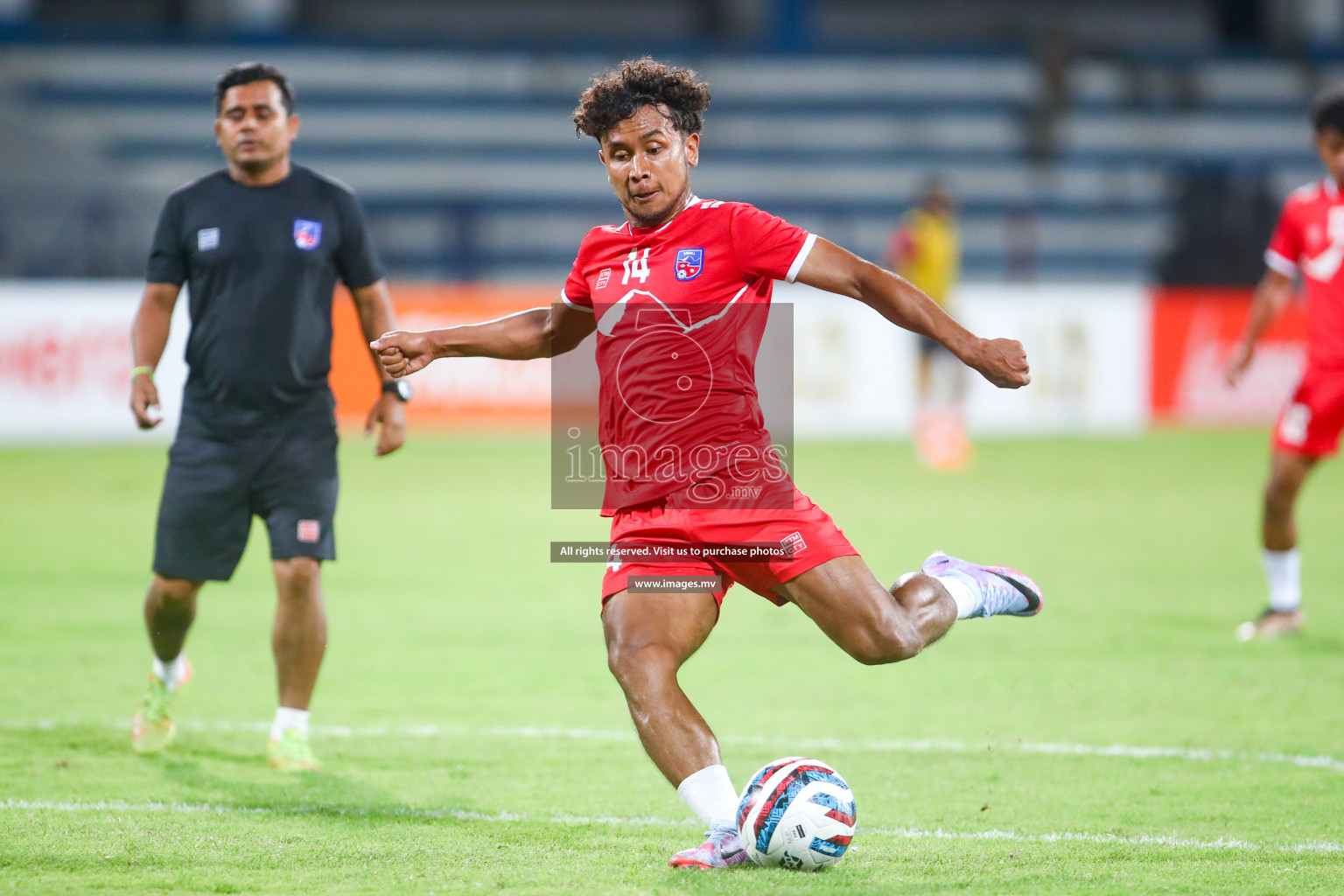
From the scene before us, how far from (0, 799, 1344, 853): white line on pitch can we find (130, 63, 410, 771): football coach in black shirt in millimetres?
701

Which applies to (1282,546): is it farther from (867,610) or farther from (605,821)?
→ (605,821)

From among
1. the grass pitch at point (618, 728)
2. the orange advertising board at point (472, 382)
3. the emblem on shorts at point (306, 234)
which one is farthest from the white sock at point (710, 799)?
the orange advertising board at point (472, 382)

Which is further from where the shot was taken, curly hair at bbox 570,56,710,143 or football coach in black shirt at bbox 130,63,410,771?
football coach in black shirt at bbox 130,63,410,771

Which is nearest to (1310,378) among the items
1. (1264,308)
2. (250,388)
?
(1264,308)

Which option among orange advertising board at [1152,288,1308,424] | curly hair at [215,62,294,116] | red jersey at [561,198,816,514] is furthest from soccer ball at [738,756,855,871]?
orange advertising board at [1152,288,1308,424]

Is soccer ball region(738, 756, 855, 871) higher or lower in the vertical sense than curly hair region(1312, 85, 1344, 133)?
lower

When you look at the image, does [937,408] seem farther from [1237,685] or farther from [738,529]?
[738,529]

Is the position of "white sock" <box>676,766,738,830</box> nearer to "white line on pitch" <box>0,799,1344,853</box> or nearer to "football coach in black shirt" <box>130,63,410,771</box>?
"white line on pitch" <box>0,799,1344,853</box>

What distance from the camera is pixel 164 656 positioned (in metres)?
5.77

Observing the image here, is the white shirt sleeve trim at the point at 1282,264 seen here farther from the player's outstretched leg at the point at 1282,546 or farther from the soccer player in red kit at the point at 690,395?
the soccer player in red kit at the point at 690,395

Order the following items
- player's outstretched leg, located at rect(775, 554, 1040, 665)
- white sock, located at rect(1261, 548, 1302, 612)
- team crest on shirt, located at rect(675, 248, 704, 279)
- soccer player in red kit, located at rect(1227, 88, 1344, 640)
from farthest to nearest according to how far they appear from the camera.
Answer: white sock, located at rect(1261, 548, 1302, 612) → soccer player in red kit, located at rect(1227, 88, 1344, 640) → team crest on shirt, located at rect(675, 248, 704, 279) → player's outstretched leg, located at rect(775, 554, 1040, 665)

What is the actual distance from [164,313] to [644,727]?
8.98 feet

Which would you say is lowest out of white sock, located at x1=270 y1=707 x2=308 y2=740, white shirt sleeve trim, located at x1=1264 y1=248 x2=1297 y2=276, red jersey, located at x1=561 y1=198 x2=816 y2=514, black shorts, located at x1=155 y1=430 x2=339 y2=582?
white sock, located at x1=270 y1=707 x2=308 y2=740

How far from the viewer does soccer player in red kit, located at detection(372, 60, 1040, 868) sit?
425 cm
